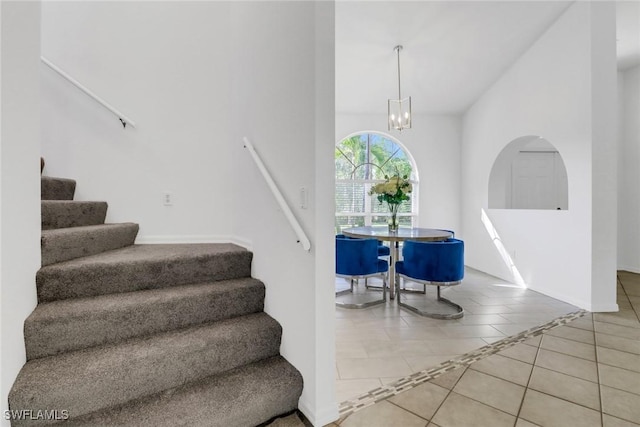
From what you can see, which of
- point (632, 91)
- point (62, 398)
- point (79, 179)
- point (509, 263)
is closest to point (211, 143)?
point (79, 179)

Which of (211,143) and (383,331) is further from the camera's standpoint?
(211,143)

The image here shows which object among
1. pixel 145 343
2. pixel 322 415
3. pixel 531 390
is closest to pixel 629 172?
pixel 531 390

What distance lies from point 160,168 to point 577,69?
14.7 ft

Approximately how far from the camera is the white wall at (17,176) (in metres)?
1.25

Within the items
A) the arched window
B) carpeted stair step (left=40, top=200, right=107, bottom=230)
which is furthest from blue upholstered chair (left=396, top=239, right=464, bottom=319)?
carpeted stair step (left=40, top=200, right=107, bottom=230)

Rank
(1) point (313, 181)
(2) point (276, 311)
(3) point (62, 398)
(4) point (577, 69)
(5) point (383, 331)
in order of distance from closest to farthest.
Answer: (3) point (62, 398) < (1) point (313, 181) < (2) point (276, 311) < (5) point (383, 331) < (4) point (577, 69)

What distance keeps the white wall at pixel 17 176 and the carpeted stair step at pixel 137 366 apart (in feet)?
0.33

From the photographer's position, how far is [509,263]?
441cm

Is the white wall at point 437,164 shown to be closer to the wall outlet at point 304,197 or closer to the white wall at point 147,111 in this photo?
the white wall at point 147,111

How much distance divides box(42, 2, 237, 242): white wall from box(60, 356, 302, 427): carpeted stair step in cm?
169

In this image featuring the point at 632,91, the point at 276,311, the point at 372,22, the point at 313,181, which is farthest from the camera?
the point at 632,91

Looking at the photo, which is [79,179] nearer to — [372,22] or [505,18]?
[372,22]

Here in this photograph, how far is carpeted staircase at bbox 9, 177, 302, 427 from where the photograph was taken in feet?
4.37

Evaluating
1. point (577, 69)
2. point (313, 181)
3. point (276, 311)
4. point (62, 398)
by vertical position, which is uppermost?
point (577, 69)
